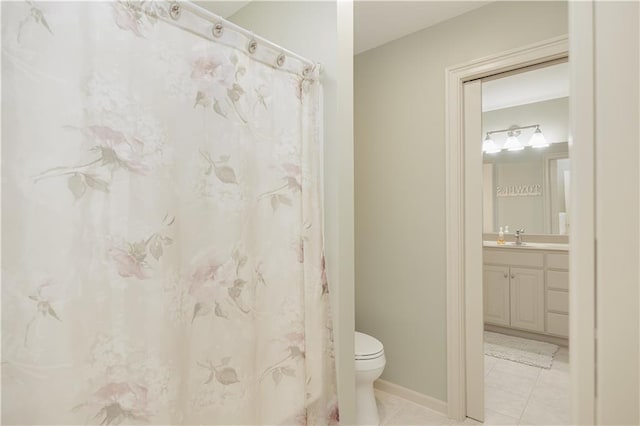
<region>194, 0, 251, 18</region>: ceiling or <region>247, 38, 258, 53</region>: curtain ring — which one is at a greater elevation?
<region>194, 0, 251, 18</region>: ceiling

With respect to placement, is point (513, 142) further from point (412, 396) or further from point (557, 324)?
point (412, 396)

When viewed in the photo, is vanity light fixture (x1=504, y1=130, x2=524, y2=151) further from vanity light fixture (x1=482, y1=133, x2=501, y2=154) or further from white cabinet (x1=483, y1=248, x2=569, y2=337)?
white cabinet (x1=483, y1=248, x2=569, y2=337)

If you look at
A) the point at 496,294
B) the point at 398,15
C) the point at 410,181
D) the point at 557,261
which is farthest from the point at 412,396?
the point at 398,15

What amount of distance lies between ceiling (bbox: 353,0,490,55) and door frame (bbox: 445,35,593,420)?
337 millimetres

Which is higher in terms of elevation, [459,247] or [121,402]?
[459,247]

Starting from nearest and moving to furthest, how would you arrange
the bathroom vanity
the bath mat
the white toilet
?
1. the white toilet
2. the bath mat
3. the bathroom vanity

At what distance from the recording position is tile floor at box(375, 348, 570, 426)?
2.04m

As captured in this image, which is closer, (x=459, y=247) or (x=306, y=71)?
(x=306, y=71)

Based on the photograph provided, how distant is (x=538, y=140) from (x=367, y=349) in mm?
3091

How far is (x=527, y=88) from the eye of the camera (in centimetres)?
323

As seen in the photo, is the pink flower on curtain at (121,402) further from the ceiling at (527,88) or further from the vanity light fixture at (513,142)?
the vanity light fixture at (513,142)

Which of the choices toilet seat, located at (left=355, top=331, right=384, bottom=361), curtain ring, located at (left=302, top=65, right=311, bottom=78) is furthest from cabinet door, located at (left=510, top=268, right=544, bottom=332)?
curtain ring, located at (left=302, top=65, right=311, bottom=78)

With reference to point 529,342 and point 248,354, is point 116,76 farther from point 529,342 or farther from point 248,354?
point 529,342

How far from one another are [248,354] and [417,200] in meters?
1.47
